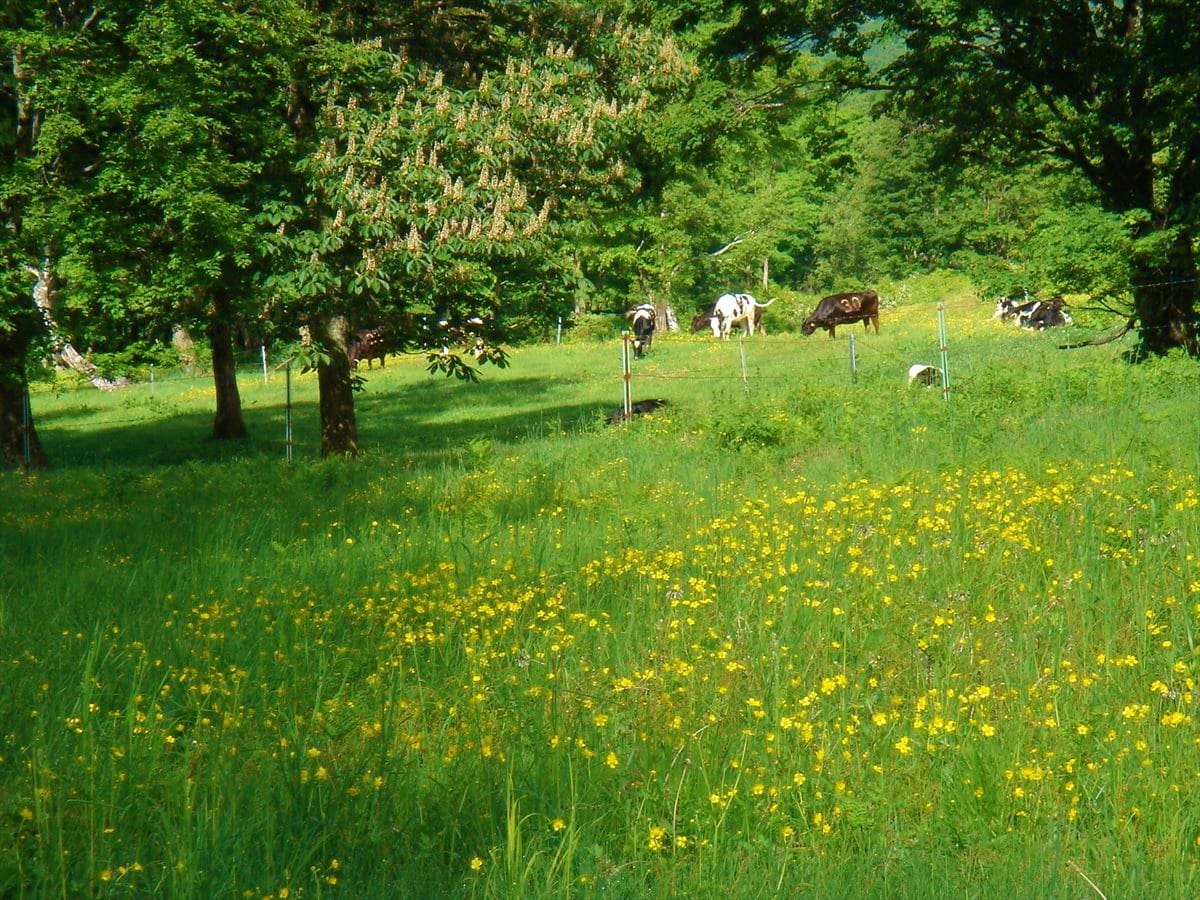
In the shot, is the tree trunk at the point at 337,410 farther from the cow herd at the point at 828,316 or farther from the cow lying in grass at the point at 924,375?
the cow herd at the point at 828,316

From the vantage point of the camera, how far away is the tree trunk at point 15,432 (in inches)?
822

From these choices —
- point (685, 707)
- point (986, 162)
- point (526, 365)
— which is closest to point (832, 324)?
point (526, 365)

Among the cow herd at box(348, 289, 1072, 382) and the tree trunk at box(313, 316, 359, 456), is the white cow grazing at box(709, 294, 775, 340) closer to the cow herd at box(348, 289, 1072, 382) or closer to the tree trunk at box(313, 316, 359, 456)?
the cow herd at box(348, 289, 1072, 382)

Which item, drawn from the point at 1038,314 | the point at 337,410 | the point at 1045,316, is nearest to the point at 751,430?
the point at 337,410

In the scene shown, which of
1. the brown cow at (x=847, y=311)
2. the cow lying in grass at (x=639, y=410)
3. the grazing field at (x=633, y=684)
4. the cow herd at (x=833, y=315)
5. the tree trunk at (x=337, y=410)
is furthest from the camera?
the brown cow at (x=847, y=311)

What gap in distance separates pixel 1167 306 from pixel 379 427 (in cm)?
1558

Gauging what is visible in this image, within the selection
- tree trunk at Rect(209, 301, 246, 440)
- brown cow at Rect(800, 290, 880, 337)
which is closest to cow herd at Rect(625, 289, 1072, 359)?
brown cow at Rect(800, 290, 880, 337)

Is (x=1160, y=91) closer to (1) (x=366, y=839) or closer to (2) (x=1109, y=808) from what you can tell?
(2) (x=1109, y=808)

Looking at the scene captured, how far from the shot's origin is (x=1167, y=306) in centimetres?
1894

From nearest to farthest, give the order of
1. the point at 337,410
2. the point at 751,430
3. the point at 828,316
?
the point at 751,430 → the point at 337,410 → the point at 828,316

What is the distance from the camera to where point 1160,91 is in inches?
680

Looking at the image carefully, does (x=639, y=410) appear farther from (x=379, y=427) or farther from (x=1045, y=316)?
(x=1045, y=316)

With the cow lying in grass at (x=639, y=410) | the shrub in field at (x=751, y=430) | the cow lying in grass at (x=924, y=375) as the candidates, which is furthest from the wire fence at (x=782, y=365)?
the shrub in field at (x=751, y=430)

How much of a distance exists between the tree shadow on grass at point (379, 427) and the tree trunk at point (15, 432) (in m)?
1.36
